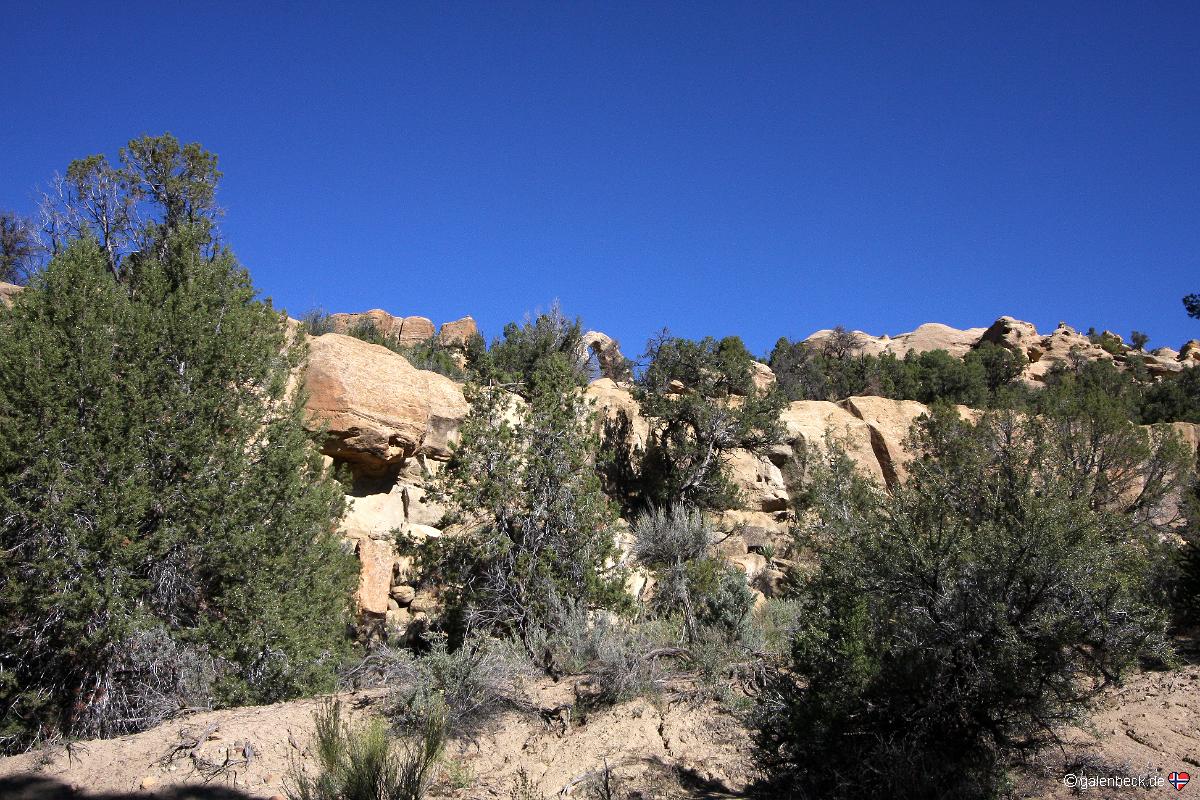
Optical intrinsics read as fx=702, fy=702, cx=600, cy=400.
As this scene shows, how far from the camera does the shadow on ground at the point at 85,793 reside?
5578mm

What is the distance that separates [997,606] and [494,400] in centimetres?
832

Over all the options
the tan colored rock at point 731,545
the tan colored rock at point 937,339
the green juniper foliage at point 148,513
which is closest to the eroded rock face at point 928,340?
the tan colored rock at point 937,339

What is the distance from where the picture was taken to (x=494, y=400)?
12.0 metres

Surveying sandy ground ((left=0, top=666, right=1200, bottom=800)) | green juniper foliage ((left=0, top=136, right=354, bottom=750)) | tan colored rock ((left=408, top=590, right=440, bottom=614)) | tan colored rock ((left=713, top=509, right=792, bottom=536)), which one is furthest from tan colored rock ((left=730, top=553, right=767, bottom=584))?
green juniper foliage ((left=0, top=136, right=354, bottom=750))

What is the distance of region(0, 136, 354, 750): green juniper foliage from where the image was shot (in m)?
7.64

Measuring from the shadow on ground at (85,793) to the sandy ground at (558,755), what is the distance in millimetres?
11

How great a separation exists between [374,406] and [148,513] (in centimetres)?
615

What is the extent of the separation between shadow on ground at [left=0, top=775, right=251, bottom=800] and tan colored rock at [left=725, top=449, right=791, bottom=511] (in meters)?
15.0

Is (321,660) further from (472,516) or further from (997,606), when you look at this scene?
(997,606)

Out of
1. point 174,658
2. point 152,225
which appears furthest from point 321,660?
point 152,225

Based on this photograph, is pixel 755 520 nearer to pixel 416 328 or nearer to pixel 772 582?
pixel 772 582

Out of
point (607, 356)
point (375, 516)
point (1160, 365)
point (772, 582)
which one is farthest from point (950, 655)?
point (1160, 365)

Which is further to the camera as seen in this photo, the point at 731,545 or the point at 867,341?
the point at 867,341

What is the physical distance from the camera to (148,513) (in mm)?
8414
